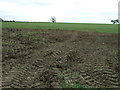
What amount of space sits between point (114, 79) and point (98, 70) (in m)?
0.64

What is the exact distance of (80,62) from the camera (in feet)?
21.7

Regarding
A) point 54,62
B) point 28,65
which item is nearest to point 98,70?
point 54,62

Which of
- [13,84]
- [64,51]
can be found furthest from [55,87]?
[64,51]

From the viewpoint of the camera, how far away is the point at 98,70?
5.80m

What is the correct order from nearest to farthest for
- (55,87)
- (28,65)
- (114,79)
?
(55,87)
(114,79)
(28,65)

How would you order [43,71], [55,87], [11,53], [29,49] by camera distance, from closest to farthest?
[55,87] → [43,71] → [11,53] → [29,49]

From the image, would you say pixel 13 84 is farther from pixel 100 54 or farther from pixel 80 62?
pixel 100 54

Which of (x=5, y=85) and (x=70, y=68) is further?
(x=70, y=68)

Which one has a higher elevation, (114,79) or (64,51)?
(64,51)

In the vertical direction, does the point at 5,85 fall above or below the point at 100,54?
below

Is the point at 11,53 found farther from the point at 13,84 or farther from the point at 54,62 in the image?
the point at 13,84

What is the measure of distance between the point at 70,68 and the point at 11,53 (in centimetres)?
278

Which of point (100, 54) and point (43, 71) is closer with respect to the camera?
point (43, 71)

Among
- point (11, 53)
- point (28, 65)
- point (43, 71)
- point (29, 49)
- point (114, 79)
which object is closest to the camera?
point (114, 79)
